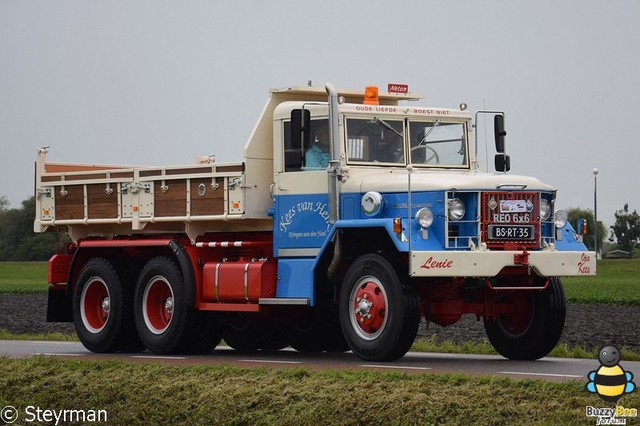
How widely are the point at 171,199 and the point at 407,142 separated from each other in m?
3.68

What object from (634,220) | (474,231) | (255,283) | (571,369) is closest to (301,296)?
(255,283)

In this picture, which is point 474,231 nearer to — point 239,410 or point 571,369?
point 571,369

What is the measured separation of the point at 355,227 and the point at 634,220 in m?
79.5

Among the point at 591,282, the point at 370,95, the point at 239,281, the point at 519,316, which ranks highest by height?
the point at 370,95

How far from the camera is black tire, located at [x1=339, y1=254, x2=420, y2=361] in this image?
1730 cm

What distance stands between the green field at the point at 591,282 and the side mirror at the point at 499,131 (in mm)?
21319

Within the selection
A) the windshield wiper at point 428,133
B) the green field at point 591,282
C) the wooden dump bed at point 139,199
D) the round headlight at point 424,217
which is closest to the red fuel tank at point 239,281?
the wooden dump bed at point 139,199

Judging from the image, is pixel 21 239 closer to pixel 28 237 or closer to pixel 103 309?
pixel 28 237

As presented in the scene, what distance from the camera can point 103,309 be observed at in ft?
73.5

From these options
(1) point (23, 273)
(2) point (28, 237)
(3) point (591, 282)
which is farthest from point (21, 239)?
(3) point (591, 282)

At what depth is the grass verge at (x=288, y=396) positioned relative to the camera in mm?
12242

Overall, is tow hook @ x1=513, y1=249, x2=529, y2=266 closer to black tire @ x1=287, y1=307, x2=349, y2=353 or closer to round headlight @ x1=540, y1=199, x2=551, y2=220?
round headlight @ x1=540, y1=199, x2=551, y2=220

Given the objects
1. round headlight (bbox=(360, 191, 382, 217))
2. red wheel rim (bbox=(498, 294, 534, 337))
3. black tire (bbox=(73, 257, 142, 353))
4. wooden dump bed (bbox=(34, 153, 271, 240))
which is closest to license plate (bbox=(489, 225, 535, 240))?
red wheel rim (bbox=(498, 294, 534, 337))

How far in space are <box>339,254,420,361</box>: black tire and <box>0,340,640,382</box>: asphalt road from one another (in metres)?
0.23
